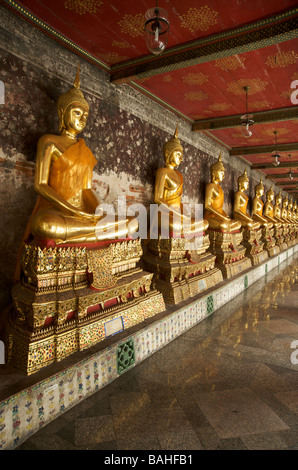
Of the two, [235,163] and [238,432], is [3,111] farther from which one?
[235,163]

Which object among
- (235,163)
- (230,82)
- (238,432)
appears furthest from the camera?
(235,163)

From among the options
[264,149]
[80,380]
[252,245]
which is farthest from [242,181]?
[80,380]

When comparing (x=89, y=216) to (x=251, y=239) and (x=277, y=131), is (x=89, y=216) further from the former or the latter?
(x=277, y=131)

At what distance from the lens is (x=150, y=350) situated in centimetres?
228

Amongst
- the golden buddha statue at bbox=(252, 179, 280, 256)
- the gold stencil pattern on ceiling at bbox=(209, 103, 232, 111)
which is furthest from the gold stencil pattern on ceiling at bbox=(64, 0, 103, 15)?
the golden buddha statue at bbox=(252, 179, 280, 256)

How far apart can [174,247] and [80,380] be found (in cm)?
175

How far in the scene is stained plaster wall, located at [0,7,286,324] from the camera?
2375 mm

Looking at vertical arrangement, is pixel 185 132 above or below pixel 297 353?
above

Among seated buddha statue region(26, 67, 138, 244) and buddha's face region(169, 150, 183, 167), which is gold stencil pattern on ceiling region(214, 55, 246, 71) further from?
seated buddha statue region(26, 67, 138, 244)

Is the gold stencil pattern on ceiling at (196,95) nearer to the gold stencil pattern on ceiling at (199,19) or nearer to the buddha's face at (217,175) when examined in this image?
the gold stencil pattern on ceiling at (199,19)

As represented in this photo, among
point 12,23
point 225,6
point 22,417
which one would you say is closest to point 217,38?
point 225,6

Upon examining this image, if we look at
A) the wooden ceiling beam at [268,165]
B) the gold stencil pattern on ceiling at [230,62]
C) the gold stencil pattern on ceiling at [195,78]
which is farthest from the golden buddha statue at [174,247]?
the wooden ceiling beam at [268,165]

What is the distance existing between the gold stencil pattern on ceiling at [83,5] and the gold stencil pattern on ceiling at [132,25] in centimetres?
24

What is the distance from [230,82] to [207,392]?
3320 mm
